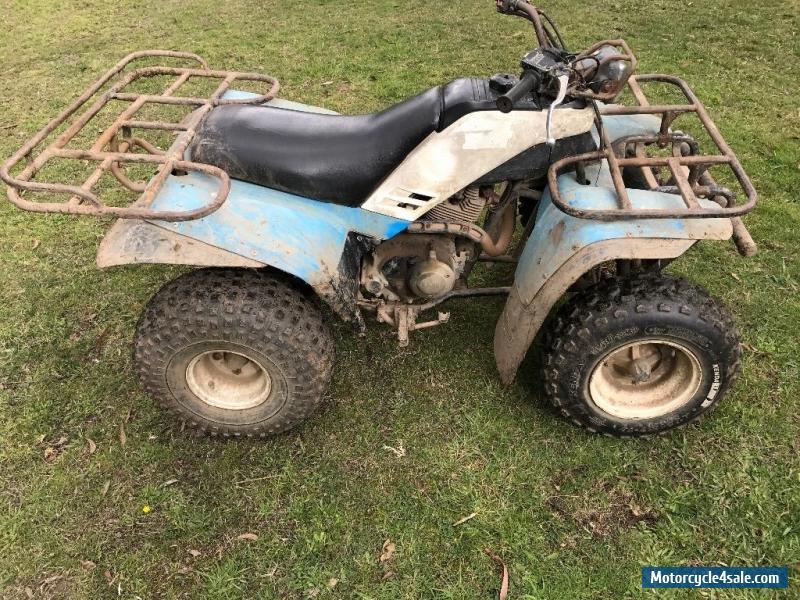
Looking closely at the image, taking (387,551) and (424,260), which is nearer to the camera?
(387,551)

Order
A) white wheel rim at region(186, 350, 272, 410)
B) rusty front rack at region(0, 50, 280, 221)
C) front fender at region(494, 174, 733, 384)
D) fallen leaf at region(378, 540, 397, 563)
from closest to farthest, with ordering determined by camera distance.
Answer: rusty front rack at region(0, 50, 280, 221) < front fender at region(494, 174, 733, 384) < fallen leaf at region(378, 540, 397, 563) < white wheel rim at region(186, 350, 272, 410)

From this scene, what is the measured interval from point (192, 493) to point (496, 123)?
2.02 meters

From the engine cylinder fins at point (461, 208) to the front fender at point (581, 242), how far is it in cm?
26

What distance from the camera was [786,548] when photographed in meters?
2.53

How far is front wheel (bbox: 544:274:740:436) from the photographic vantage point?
8.27 ft

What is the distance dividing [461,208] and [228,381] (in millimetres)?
1336

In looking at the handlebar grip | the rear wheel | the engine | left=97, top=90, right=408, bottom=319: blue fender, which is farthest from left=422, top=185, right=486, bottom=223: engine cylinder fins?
the rear wheel

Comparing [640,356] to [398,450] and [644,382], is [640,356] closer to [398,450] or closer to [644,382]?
[644,382]

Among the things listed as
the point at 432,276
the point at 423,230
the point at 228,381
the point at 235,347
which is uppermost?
the point at 423,230

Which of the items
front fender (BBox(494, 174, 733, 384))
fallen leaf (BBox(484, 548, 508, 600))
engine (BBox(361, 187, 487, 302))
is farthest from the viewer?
engine (BBox(361, 187, 487, 302))

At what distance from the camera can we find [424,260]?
2842mm

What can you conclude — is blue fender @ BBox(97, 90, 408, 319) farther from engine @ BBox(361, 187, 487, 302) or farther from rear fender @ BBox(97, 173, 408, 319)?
engine @ BBox(361, 187, 487, 302)

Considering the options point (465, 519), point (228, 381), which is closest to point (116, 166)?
point (228, 381)

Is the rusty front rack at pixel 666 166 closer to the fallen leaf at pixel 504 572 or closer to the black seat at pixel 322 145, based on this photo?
the black seat at pixel 322 145
